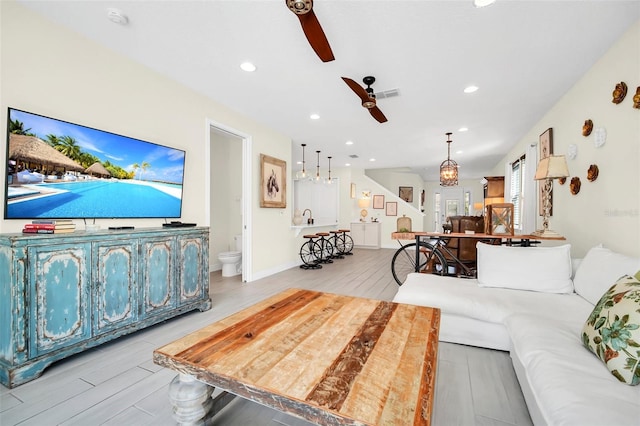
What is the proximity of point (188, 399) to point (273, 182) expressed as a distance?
3.90m

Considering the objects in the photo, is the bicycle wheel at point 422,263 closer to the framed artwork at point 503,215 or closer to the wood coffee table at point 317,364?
the framed artwork at point 503,215

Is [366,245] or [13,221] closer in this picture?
[13,221]

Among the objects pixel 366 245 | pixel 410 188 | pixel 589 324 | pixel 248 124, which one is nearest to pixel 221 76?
pixel 248 124

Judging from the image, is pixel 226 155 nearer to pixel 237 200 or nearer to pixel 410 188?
pixel 237 200

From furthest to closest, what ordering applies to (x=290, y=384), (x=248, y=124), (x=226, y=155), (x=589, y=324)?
(x=226, y=155), (x=248, y=124), (x=589, y=324), (x=290, y=384)

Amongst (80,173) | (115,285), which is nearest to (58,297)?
(115,285)

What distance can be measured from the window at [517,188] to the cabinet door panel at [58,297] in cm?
693

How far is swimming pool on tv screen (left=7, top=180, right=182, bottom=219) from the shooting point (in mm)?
1998

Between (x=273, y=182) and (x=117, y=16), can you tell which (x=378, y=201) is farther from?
(x=117, y=16)

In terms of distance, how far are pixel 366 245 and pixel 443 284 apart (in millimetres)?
6380

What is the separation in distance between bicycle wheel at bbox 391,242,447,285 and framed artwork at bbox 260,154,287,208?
234 centimetres

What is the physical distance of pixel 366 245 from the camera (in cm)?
895

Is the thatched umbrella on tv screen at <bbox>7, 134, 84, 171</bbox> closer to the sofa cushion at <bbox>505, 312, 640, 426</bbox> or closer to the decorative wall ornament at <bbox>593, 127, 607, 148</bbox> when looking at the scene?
the sofa cushion at <bbox>505, 312, 640, 426</bbox>

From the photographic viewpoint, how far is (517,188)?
5945 mm
